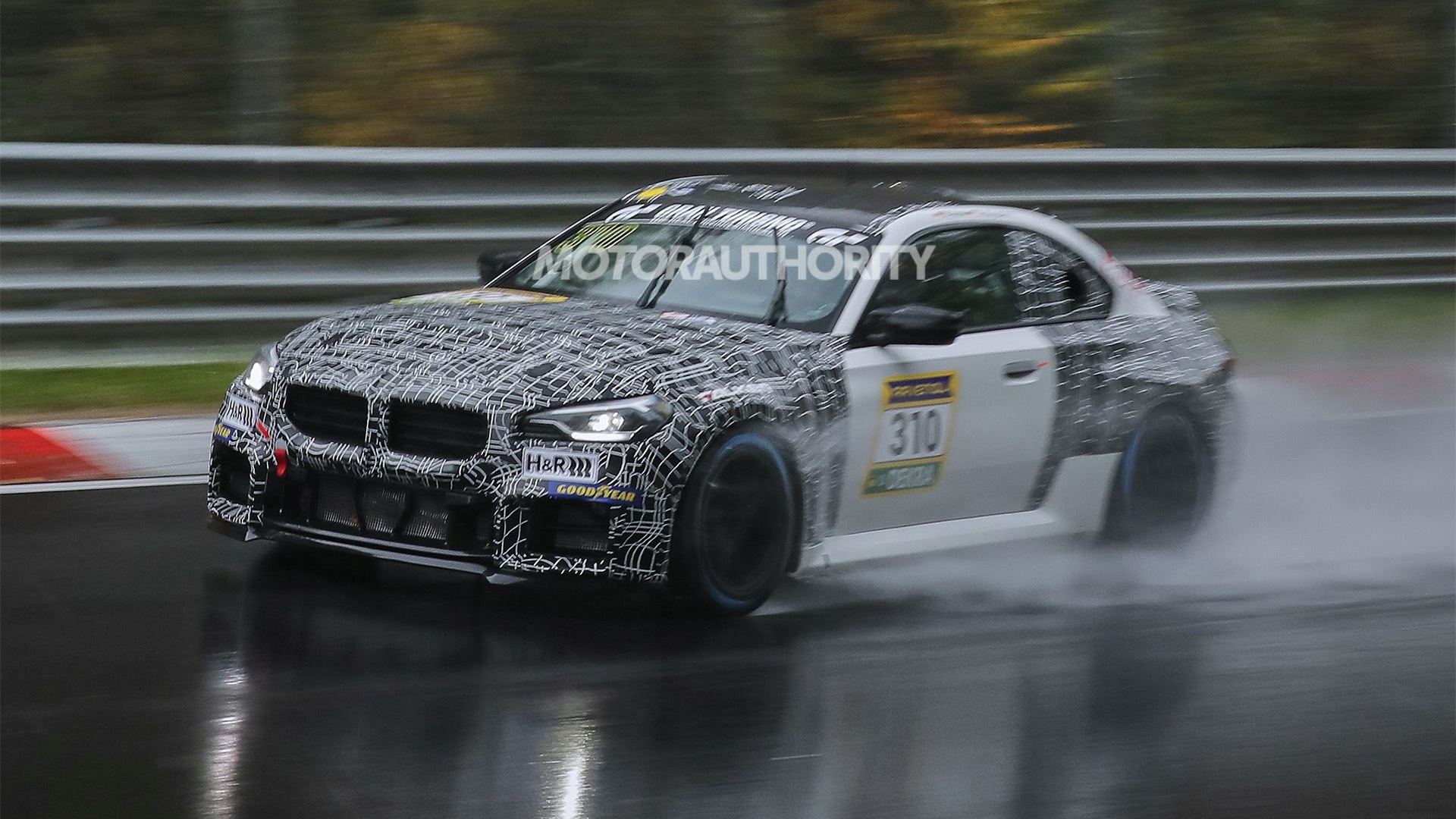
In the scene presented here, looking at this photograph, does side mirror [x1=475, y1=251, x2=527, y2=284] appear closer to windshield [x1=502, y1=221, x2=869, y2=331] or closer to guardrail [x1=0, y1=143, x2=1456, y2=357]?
windshield [x1=502, y1=221, x2=869, y2=331]

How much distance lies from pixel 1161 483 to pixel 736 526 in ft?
7.67

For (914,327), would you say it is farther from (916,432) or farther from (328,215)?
(328,215)

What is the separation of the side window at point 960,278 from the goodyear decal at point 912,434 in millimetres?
270

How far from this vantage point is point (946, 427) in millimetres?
6859

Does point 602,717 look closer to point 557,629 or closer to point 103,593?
point 557,629

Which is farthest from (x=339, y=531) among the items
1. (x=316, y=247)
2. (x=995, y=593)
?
(x=316, y=247)

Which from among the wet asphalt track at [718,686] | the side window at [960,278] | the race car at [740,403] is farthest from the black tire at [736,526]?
the side window at [960,278]

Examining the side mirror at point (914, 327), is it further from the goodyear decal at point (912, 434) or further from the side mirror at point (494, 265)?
the side mirror at point (494, 265)

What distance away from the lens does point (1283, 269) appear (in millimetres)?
13117

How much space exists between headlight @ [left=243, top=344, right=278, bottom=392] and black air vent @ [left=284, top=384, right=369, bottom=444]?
159 mm

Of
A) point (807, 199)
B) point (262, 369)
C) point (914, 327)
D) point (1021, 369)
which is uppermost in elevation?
point (807, 199)

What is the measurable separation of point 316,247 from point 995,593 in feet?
15.7

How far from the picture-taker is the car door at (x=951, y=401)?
6617 millimetres
